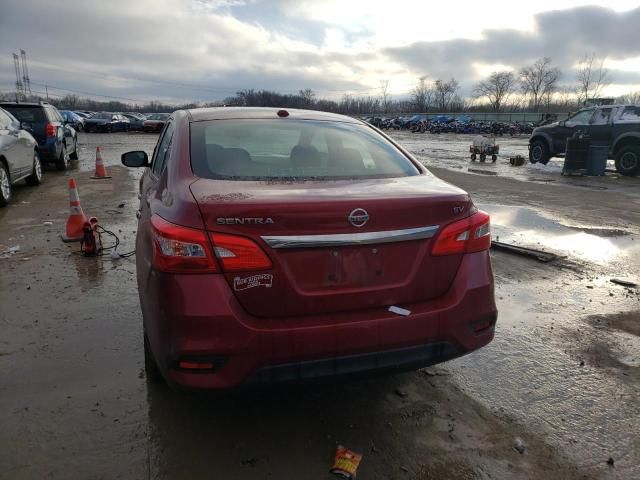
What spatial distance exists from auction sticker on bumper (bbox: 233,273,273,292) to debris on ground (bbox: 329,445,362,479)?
0.99 m

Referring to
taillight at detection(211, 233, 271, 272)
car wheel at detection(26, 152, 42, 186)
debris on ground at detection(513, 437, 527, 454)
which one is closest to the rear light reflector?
taillight at detection(211, 233, 271, 272)

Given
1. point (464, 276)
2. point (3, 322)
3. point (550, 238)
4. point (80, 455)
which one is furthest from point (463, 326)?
point (550, 238)

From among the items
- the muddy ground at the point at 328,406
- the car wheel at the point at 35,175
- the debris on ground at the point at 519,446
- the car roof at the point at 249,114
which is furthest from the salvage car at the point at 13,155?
the debris on ground at the point at 519,446

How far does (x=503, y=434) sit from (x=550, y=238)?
4769 millimetres

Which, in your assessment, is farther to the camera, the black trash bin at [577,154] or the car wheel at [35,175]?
the black trash bin at [577,154]

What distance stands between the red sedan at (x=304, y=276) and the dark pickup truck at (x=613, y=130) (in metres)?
15.1

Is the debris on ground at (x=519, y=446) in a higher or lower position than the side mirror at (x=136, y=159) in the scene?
lower

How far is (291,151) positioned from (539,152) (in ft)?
55.6

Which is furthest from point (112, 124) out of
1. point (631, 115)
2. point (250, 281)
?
point (250, 281)

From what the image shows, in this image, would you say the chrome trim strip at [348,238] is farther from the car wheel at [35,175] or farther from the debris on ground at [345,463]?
the car wheel at [35,175]

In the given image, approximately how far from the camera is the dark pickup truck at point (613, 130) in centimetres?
1475

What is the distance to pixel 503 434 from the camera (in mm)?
2637

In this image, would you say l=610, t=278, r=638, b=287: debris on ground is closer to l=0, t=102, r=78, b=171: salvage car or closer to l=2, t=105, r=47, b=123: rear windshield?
l=0, t=102, r=78, b=171: salvage car

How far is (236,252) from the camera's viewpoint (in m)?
2.06
